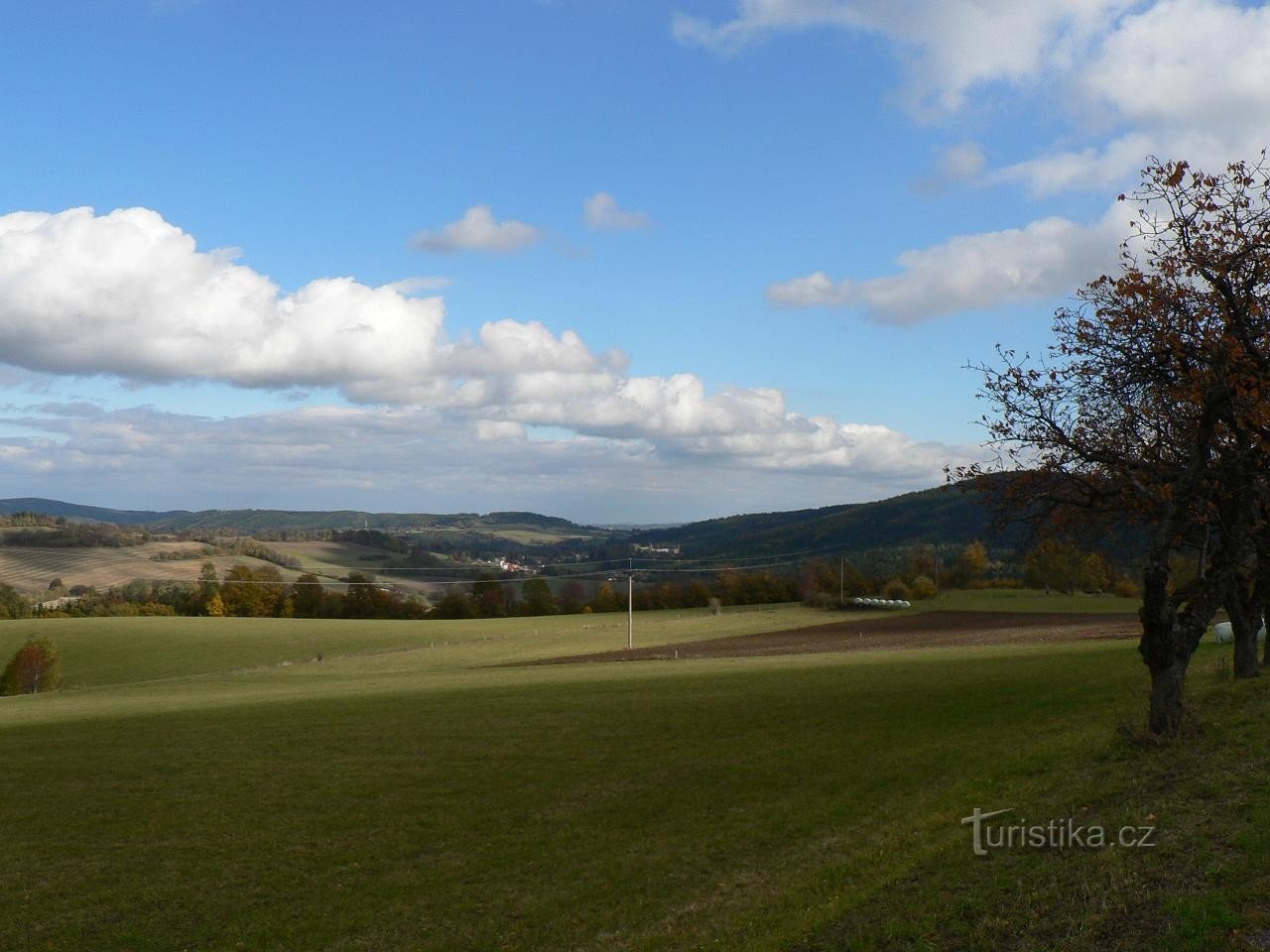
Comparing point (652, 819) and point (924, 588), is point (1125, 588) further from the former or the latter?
point (652, 819)

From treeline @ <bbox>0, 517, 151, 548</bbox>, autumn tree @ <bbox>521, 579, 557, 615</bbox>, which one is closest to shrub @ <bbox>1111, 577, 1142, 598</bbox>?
autumn tree @ <bbox>521, 579, 557, 615</bbox>

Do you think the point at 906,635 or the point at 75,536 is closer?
the point at 906,635

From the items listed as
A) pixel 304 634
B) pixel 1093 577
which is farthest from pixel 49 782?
pixel 1093 577

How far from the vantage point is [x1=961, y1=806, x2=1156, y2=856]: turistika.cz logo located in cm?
1031

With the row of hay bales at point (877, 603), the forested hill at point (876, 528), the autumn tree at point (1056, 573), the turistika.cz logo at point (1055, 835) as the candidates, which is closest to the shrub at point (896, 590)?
the row of hay bales at point (877, 603)

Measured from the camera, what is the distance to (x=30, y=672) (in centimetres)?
6888

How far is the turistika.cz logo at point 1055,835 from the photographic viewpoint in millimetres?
10312

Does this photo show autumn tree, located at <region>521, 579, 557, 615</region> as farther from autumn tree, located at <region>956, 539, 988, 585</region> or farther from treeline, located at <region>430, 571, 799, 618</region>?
autumn tree, located at <region>956, 539, 988, 585</region>

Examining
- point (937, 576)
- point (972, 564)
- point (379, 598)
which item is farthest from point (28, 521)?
point (972, 564)

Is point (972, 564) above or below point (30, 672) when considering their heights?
above

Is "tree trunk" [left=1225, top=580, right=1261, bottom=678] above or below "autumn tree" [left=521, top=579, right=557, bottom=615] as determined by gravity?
above

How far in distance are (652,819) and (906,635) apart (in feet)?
183

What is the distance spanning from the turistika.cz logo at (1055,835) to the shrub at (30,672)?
243ft

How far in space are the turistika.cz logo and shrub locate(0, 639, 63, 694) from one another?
74159 mm
